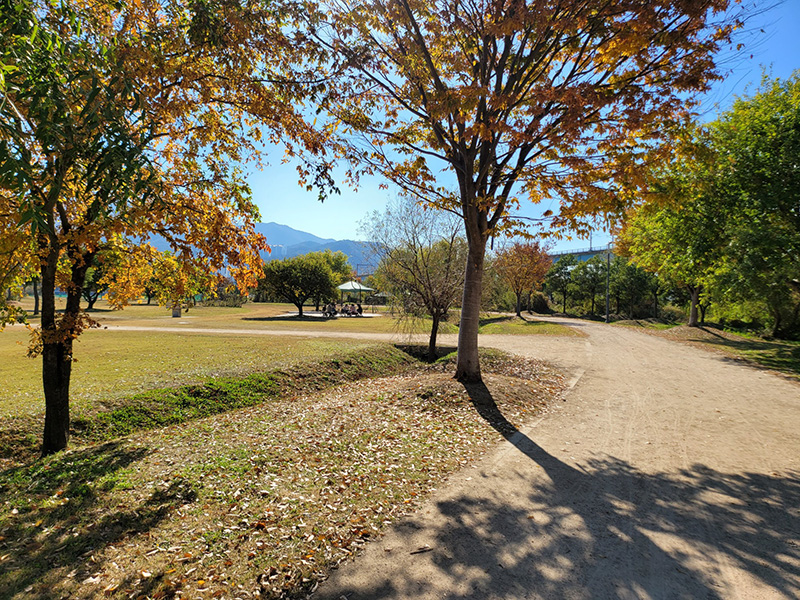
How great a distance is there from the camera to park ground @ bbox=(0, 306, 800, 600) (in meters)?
3.11

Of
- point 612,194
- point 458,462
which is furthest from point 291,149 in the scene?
point 612,194

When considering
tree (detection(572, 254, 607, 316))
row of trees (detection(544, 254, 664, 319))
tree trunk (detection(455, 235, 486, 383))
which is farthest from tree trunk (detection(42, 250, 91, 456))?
tree (detection(572, 254, 607, 316))

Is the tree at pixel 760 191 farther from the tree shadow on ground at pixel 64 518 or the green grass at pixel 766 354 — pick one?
the tree shadow on ground at pixel 64 518

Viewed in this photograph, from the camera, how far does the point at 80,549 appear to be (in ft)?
11.3

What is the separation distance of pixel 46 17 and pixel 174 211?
2497 millimetres

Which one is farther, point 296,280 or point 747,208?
point 296,280

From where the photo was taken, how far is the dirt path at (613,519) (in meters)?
3.05

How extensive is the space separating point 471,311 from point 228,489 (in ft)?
19.5

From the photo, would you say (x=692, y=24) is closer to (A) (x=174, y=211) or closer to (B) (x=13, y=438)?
(A) (x=174, y=211)

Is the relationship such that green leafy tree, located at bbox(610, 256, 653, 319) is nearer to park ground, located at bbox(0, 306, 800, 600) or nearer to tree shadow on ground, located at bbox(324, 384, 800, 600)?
park ground, located at bbox(0, 306, 800, 600)

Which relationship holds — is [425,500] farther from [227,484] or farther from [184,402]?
[184,402]

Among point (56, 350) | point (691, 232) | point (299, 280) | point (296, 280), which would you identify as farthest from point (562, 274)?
point (56, 350)

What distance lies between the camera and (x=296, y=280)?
45094 millimetres

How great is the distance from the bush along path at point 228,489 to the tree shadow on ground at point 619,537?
0.84 metres
